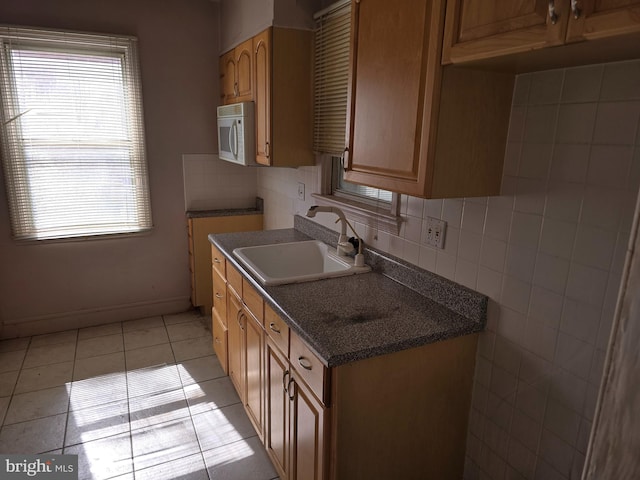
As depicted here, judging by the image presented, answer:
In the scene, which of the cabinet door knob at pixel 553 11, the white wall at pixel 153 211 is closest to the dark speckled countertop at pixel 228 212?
the white wall at pixel 153 211

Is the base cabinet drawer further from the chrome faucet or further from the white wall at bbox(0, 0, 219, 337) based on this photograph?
the white wall at bbox(0, 0, 219, 337)

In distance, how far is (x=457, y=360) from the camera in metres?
1.54

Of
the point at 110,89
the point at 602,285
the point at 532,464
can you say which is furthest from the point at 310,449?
the point at 110,89

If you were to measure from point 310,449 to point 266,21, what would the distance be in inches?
85.6

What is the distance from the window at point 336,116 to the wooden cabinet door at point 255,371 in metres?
0.77

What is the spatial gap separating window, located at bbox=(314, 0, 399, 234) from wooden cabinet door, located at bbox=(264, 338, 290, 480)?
76 centimetres

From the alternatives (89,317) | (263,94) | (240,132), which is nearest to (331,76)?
(263,94)

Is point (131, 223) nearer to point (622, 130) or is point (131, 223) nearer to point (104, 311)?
point (104, 311)

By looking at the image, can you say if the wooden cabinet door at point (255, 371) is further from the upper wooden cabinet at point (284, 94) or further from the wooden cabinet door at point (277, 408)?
the upper wooden cabinet at point (284, 94)

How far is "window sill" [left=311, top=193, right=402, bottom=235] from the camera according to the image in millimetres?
1928

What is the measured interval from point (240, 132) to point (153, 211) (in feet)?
3.93

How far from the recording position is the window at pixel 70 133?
2.91 meters

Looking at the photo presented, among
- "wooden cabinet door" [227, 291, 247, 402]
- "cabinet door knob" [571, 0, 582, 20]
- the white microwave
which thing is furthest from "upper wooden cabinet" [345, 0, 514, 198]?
the white microwave

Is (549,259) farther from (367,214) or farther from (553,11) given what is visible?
(367,214)
